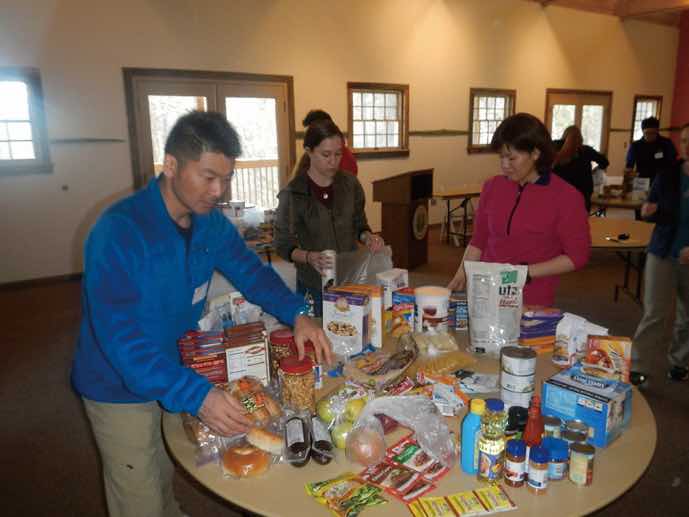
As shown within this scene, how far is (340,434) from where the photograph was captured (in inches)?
45.2

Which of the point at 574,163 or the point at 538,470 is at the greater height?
the point at 574,163

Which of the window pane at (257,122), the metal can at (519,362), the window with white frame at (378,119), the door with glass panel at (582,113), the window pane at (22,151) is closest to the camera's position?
the metal can at (519,362)

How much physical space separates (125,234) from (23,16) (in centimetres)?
504

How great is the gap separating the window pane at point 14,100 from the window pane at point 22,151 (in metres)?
0.25

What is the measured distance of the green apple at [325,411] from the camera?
121 centimetres

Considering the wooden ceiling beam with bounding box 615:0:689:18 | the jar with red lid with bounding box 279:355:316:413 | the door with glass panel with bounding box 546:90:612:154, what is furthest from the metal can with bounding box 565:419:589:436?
the wooden ceiling beam with bounding box 615:0:689:18

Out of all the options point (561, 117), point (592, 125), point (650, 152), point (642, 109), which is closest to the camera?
point (650, 152)

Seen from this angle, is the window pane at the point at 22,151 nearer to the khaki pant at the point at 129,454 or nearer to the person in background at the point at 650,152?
the khaki pant at the point at 129,454

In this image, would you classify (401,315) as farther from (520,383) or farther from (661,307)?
(661,307)

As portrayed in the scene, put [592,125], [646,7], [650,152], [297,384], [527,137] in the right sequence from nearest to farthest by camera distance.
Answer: [297,384]
[527,137]
[650,152]
[646,7]
[592,125]

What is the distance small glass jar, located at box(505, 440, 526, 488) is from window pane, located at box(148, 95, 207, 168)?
5380 millimetres

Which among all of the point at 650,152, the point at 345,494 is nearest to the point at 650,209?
the point at 345,494

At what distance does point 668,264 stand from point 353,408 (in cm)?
247

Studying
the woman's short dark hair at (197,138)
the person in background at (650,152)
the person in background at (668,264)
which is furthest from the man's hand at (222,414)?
the person in background at (650,152)
